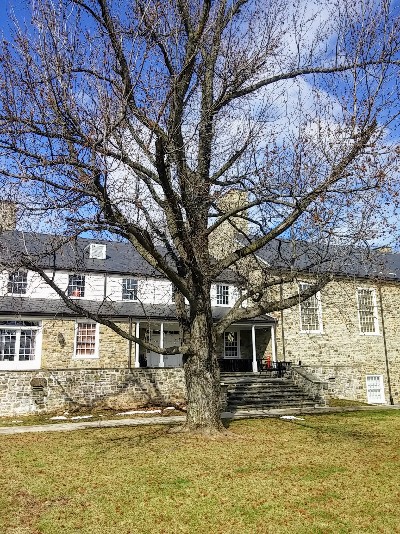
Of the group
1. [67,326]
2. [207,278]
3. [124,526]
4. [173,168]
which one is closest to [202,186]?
[173,168]

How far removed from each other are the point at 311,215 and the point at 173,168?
2981 mm

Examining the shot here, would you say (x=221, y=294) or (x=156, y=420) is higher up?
(x=221, y=294)

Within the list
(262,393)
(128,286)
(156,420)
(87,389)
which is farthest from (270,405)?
(128,286)

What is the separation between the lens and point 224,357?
74.8ft

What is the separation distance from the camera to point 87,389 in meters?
15.3

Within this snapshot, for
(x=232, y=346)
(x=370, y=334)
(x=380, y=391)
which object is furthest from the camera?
(x=370, y=334)

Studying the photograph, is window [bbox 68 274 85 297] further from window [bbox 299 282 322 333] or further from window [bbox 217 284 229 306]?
window [bbox 299 282 322 333]

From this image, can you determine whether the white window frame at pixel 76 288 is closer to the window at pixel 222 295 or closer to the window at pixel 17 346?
the window at pixel 17 346

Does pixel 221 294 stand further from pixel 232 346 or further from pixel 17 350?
pixel 17 350

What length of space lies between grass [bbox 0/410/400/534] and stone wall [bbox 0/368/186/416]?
410cm

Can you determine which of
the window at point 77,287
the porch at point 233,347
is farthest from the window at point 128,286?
the window at point 77,287

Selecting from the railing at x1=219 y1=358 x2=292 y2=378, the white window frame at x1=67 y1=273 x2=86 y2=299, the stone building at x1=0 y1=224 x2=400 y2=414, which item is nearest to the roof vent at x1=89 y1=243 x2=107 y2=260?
the stone building at x1=0 y1=224 x2=400 y2=414

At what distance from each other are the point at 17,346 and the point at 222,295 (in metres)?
9.94

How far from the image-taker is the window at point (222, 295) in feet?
76.9
